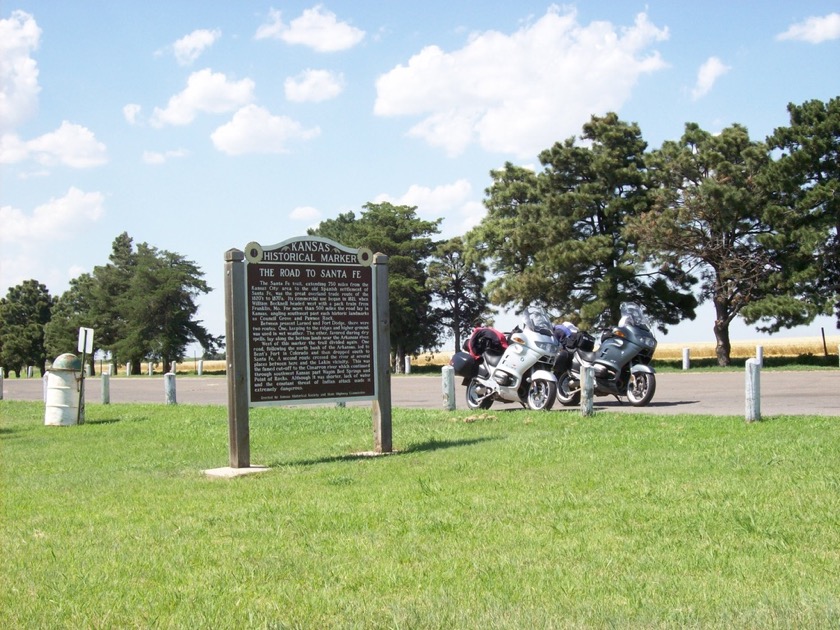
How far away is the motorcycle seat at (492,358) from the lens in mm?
17953

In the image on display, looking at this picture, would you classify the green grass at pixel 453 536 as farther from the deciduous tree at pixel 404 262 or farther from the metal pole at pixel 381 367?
the deciduous tree at pixel 404 262

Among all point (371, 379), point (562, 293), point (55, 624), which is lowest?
point (55, 624)

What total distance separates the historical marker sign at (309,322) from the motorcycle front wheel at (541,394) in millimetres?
5107

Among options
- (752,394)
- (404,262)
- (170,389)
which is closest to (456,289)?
(404,262)

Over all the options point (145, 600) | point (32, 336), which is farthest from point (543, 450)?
point (32, 336)

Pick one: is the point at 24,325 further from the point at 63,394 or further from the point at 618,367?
the point at 618,367

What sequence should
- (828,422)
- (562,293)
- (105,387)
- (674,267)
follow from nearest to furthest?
(828,422) < (105,387) < (674,267) < (562,293)

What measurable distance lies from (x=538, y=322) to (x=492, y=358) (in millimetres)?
1139

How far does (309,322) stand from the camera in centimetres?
1212

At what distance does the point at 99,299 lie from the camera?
76438mm

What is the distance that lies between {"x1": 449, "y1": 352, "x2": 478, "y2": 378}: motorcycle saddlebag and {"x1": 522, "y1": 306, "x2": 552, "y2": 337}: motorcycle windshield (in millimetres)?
1311

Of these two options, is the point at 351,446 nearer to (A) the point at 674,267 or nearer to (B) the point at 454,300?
(A) the point at 674,267

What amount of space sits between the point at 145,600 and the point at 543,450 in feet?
21.7

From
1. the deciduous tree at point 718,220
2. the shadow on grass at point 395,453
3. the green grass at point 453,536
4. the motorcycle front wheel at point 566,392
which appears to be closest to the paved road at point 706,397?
the motorcycle front wheel at point 566,392
